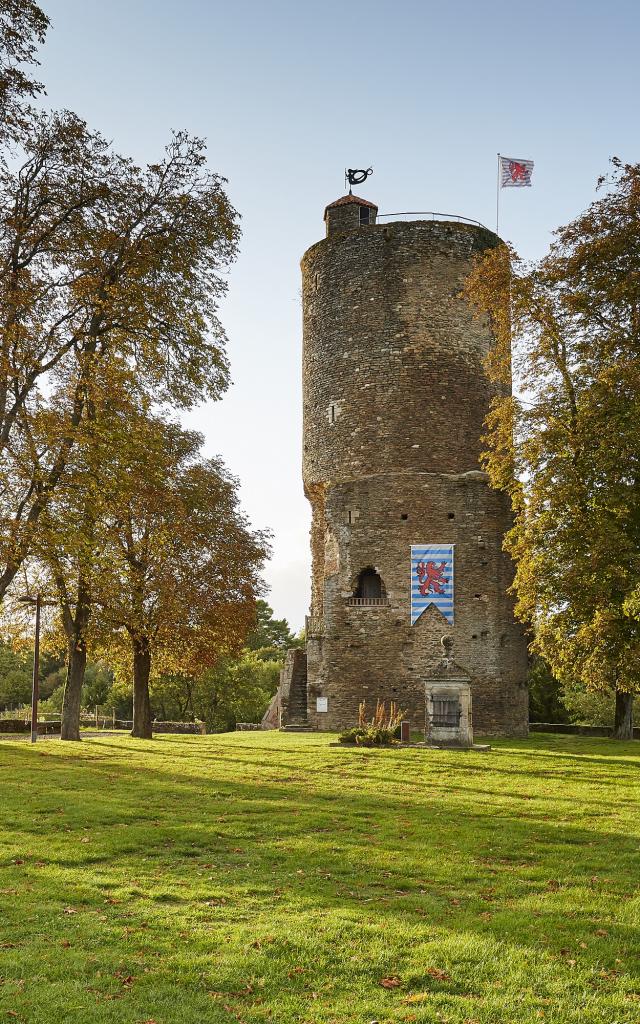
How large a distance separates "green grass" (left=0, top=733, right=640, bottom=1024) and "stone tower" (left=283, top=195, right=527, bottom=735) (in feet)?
51.4

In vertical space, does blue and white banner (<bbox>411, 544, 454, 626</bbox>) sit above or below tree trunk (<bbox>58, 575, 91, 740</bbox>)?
above

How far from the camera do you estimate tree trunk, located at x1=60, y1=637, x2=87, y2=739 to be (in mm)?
26328

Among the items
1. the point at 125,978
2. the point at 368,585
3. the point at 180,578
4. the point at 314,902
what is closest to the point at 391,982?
the point at 125,978

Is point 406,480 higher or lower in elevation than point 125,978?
higher

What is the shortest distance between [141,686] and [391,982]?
79.9 ft

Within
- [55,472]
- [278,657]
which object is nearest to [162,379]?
[55,472]

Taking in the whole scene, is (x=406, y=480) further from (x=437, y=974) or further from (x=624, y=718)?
(x=437, y=974)

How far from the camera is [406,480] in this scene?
105ft

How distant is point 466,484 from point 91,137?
18.0m

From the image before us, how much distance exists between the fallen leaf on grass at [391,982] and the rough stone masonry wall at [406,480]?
25.0m

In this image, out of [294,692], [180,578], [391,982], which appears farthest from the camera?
[294,692]

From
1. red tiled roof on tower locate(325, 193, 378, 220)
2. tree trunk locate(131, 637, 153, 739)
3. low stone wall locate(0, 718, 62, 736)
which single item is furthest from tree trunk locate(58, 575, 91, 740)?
red tiled roof on tower locate(325, 193, 378, 220)

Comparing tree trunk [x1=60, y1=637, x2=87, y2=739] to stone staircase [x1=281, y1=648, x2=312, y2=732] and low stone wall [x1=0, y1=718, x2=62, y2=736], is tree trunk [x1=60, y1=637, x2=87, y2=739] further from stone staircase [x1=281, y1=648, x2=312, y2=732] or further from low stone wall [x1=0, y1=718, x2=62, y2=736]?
low stone wall [x1=0, y1=718, x2=62, y2=736]

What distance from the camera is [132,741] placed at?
1065 inches
